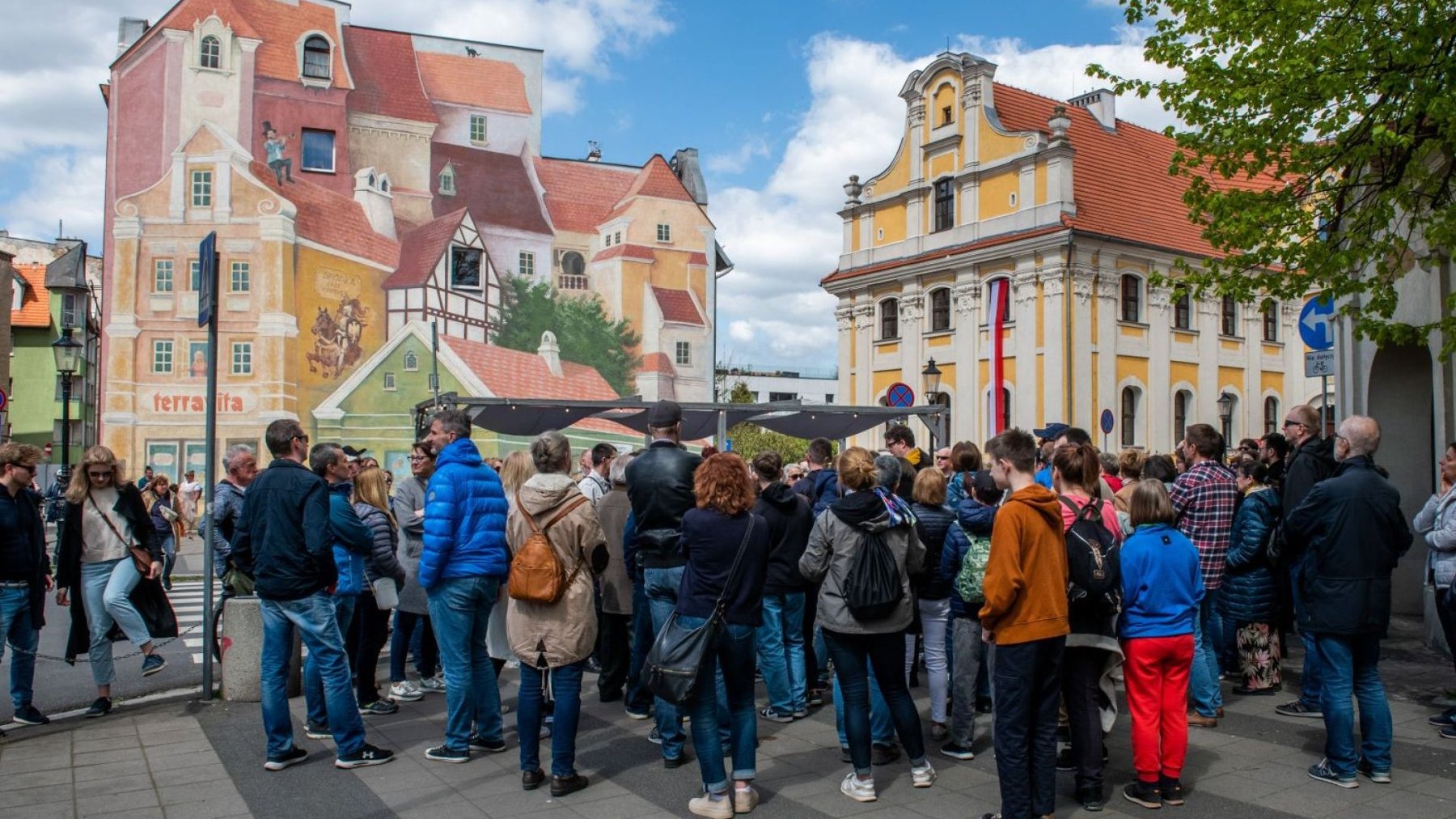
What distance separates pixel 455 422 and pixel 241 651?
9.83 ft

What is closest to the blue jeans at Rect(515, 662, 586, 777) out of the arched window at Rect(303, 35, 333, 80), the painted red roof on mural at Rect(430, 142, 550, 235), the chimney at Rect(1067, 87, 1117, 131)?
the painted red roof on mural at Rect(430, 142, 550, 235)

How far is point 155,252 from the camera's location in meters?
33.9

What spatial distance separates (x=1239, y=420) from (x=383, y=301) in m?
29.6

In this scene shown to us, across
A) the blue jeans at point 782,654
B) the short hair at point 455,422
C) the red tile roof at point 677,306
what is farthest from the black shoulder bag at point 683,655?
the red tile roof at point 677,306

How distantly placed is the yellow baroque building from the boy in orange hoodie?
3048cm

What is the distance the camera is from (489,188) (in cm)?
3803

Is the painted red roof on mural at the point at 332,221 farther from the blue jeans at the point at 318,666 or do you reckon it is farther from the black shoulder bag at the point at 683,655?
the black shoulder bag at the point at 683,655

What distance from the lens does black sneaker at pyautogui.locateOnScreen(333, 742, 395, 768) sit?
648 centimetres

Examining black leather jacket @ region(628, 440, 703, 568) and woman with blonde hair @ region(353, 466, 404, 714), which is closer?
black leather jacket @ region(628, 440, 703, 568)

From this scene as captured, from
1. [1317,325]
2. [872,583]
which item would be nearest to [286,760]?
[872,583]

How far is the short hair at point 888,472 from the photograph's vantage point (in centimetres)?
672

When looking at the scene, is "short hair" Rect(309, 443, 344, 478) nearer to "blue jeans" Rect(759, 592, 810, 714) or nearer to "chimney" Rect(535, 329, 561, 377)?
"blue jeans" Rect(759, 592, 810, 714)

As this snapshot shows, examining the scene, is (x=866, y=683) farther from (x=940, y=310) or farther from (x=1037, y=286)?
(x=940, y=310)

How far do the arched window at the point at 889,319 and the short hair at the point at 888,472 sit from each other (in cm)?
3370
